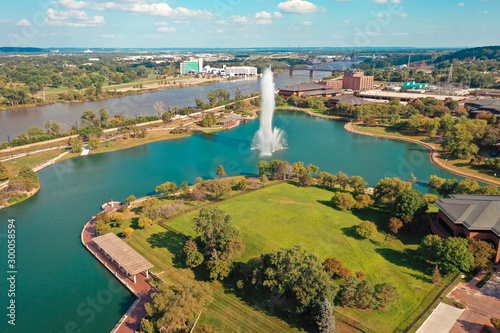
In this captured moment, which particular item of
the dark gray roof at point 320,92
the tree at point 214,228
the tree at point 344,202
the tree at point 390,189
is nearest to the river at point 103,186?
the tree at point 214,228

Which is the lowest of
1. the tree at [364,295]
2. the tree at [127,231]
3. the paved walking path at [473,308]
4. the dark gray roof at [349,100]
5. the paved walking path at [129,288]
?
the paved walking path at [129,288]

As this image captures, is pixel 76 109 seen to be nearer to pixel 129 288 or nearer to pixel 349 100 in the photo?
pixel 349 100

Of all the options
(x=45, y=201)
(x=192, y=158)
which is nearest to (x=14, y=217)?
(x=45, y=201)

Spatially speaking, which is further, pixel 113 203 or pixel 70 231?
pixel 113 203

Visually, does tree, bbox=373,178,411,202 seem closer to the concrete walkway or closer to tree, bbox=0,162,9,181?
the concrete walkway

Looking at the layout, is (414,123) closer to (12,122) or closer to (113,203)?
(113,203)

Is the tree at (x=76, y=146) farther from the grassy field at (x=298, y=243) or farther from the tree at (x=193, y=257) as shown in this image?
the tree at (x=193, y=257)

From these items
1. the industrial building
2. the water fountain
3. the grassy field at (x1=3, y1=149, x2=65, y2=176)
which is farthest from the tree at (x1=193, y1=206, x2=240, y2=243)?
the industrial building

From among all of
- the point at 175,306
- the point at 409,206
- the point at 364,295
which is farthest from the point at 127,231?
the point at 409,206

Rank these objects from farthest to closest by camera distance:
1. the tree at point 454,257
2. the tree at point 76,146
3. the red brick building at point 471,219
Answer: the tree at point 76,146 → the red brick building at point 471,219 → the tree at point 454,257
